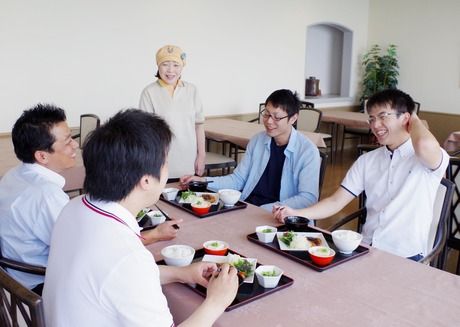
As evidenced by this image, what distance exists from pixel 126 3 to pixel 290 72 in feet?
8.78

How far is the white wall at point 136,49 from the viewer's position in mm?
4004

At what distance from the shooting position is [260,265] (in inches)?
50.3

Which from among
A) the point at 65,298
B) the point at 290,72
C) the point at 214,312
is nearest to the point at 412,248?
the point at 214,312

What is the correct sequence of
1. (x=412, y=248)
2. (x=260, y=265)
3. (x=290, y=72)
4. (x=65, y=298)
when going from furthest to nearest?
(x=290, y=72) < (x=412, y=248) < (x=260, y=265) < (x=65, y=298)

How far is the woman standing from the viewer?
2707mm

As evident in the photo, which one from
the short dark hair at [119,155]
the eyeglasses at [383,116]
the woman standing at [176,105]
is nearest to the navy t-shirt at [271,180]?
the eyeglasses at [383,116]

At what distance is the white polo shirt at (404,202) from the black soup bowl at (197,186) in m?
0.76

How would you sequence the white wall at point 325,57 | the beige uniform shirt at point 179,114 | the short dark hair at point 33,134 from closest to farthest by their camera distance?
the short dark hair at point 33,134 < the beige uniform shirt at point 179,114 < the white wall at point 325,57

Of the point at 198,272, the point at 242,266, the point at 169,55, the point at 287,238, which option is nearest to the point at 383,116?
the point at 287,238

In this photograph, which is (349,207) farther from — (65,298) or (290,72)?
(65,298)

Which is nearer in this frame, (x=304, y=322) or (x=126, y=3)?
(x=304, y=322)

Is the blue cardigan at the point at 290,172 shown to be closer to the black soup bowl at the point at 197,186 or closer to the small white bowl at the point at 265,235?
the black soup bowl at the point at 197,186

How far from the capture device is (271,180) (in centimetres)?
228

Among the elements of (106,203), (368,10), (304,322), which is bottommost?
(304,322)
